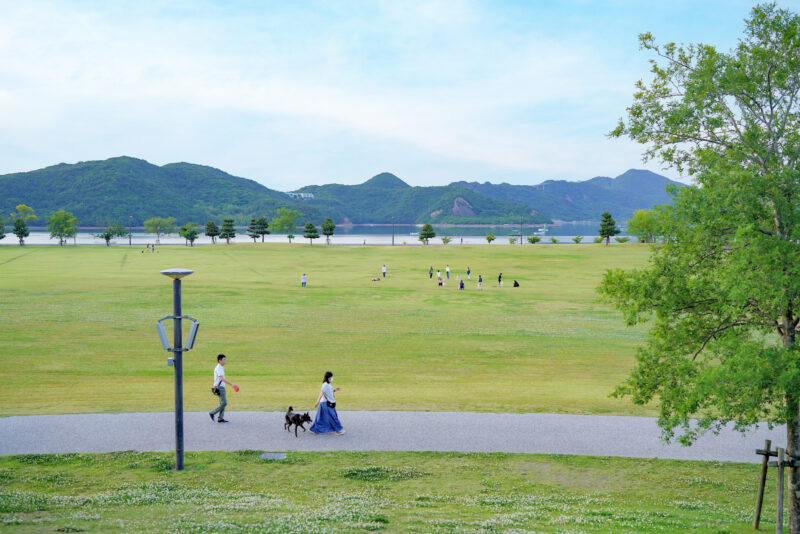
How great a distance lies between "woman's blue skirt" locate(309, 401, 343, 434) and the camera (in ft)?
51.1

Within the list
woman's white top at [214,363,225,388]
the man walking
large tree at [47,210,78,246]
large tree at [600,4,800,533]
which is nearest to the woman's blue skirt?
the man walking

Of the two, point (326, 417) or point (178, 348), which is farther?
point (326, 417)

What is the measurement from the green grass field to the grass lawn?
4.59 meters

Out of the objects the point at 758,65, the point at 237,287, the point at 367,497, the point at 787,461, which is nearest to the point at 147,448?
the point at 367,497

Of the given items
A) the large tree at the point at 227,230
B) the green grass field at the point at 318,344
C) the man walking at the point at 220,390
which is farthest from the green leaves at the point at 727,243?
the large tree at the point at 227,230

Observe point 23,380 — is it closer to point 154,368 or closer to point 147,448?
point 154,368

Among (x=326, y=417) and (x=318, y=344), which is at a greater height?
(x=326, y=417)

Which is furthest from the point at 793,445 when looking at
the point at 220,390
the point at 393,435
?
the point at 220,390

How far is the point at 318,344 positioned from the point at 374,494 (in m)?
18.7

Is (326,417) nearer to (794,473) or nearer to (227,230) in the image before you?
(794,473)

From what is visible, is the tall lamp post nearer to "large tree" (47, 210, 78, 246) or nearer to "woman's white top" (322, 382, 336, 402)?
"woman's white top" (322, 382, 336, 402)

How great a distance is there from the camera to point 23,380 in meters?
21.5

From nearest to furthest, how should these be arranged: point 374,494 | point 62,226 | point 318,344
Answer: point 374,494, point 318,344, point 62,226

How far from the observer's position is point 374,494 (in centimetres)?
1141
